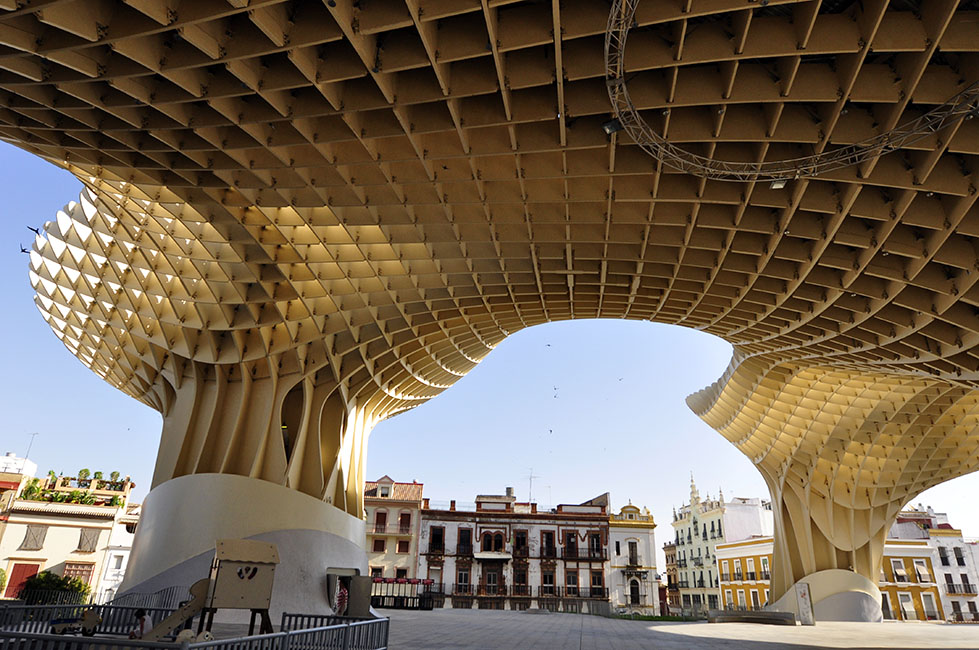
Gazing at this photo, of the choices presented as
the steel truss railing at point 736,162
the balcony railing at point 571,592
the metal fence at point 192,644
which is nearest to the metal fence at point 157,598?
the metal fence at point 192,644

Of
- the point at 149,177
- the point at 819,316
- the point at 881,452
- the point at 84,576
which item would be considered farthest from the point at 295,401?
the point at 881,452

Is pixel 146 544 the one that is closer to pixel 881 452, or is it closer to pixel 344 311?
pixel 344 311

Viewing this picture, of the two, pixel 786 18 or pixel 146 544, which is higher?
pixel 786 18

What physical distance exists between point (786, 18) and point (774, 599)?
50.2 metres

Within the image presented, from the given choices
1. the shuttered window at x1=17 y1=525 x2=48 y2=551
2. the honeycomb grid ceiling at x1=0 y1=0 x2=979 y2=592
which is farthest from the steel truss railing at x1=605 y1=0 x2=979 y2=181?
the shuttered window at x1=17 y1=525 x2=48 y2=551

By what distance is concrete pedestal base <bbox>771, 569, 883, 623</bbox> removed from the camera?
146ft

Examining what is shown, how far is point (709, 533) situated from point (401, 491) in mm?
49103

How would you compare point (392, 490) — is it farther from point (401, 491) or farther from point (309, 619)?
point (309, 619)

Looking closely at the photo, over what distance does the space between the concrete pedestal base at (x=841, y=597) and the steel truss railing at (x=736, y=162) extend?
41143 millimetres

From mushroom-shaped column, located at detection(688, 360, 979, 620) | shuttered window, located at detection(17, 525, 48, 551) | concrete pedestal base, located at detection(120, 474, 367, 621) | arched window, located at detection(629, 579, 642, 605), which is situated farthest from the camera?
arched window, located at detection(629, 579, 642, 605)

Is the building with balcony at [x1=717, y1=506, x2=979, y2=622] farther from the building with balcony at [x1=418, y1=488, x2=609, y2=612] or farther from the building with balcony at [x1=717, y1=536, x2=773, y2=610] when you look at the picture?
the building with balcony at [x1=418, y1=488, x2=609, y2=612]

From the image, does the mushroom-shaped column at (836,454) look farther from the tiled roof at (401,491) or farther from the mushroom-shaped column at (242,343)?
the tiled roof at (401,491)

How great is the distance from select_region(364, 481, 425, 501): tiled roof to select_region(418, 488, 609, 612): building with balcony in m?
2.46

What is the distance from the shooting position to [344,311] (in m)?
29.4
